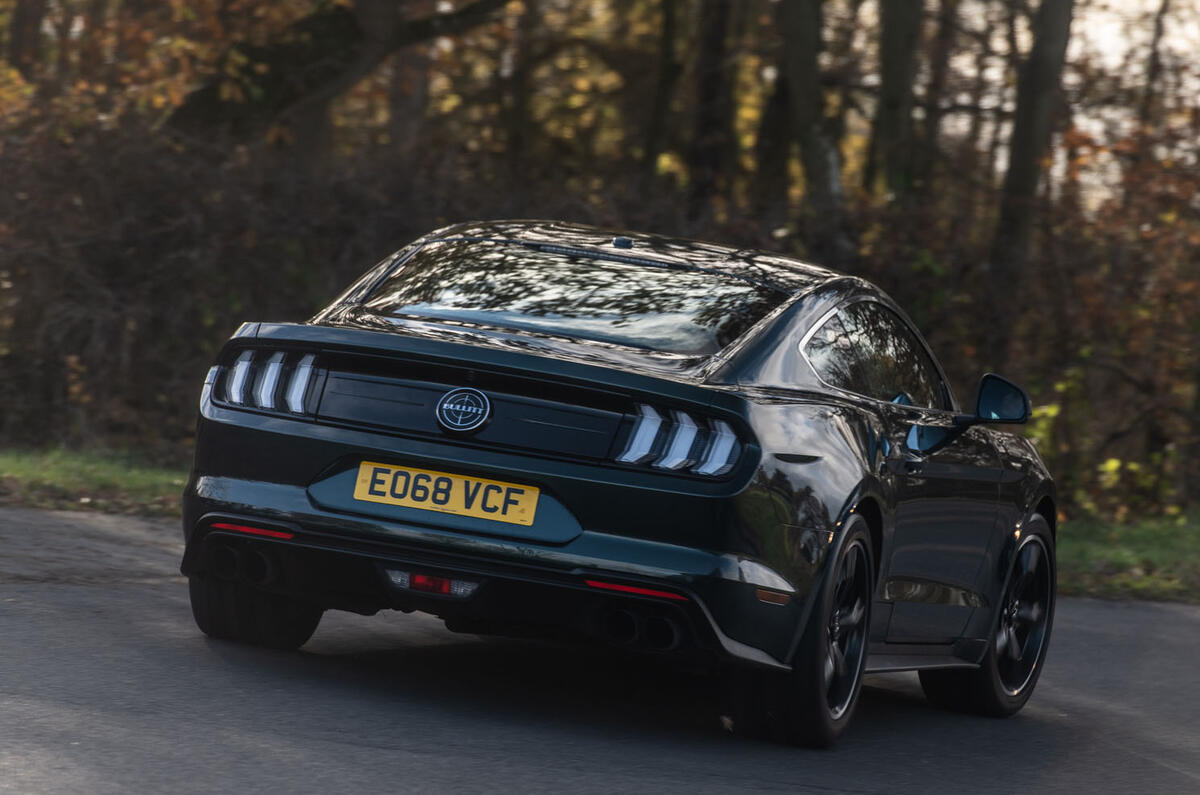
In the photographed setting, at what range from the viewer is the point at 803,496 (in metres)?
5.38

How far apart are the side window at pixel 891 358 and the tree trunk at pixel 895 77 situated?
→ 35.8 feet

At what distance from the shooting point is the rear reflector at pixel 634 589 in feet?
16.8

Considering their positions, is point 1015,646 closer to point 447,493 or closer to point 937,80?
point 447,493

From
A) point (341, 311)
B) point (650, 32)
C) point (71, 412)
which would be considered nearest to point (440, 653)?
point (341, 311)

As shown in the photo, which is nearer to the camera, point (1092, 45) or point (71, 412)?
point (71, 412)

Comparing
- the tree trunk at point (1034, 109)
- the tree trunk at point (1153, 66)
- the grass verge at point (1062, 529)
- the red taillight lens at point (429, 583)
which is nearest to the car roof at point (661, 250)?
the red taillight lens at point (429, 583)

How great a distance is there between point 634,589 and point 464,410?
2.36ft

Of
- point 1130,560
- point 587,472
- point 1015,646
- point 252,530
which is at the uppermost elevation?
point 587,472

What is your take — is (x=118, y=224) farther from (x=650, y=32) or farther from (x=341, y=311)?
(x=650, y=32)

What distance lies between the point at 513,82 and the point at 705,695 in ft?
69.1

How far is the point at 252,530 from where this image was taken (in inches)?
218

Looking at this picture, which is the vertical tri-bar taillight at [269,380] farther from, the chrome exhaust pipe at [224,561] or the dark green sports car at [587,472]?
the chrome exhaust pipe at [224,561]

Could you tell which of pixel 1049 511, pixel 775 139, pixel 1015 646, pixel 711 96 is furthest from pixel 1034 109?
pixel 1015 646

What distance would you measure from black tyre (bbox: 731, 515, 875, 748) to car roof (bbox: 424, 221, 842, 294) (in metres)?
1.00
